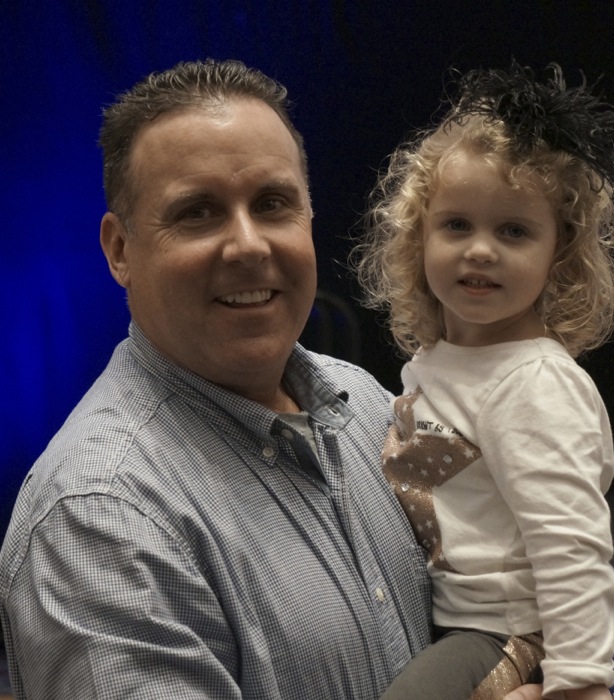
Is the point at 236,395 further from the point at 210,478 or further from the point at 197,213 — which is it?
the point at 197,213

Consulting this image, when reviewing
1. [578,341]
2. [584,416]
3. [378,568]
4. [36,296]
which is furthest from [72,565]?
[36,296]

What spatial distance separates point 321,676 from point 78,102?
9.79ft

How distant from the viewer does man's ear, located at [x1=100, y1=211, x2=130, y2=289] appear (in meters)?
1.60

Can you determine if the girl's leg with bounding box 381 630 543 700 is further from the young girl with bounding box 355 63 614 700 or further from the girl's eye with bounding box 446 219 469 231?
the girl's eye with bounding box 446 219 469 231

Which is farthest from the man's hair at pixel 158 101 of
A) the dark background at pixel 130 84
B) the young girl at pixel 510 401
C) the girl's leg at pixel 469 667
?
the dark background at pixel 130 84

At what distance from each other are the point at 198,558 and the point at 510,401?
559mm

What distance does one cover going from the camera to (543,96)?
163cm

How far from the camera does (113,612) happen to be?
1.18 m

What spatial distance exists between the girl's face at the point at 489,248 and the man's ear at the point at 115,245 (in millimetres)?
513

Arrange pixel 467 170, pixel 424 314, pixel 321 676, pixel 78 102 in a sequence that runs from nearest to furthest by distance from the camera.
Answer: pixel 321 676 → pixel 467 170 → pixel 424 314 → pixel 78 102

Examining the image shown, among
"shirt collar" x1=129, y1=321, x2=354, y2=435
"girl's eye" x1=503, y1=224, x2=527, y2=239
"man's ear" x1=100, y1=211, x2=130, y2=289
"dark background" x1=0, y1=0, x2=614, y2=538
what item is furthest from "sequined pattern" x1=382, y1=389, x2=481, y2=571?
"dark background" x1=0, y1=0, x2=614, y2=538

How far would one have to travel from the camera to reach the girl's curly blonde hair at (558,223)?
161cm

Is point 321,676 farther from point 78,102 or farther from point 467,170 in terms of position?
point 78,102

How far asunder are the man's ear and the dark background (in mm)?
2264
